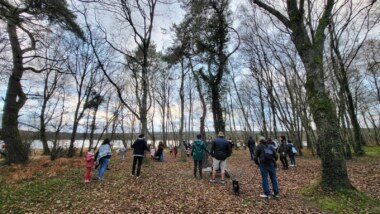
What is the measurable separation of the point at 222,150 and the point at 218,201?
248 centimetres

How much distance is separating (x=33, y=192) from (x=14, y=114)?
7.05 m

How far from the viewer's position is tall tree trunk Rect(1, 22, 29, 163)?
12.4m

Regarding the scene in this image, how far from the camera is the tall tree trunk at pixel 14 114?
40.5 feet

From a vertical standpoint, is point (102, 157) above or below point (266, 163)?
above

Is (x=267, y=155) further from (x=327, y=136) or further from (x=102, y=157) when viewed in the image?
(x=102, y=157)

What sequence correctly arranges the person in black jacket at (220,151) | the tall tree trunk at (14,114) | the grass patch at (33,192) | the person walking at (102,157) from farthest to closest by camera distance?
the tall tree trunk at (14,114) → the person walking at (102,157) → the person in black jacket at (220,151) → the grass patch at (33,192)

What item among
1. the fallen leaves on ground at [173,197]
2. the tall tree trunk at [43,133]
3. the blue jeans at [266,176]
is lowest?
the fallen leaves on ground at [173,197]

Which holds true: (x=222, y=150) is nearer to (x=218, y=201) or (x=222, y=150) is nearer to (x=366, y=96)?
(x=218, y=201)

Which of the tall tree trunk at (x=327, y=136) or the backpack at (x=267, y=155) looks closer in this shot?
the tall tree trunk at (x=327, y=136)

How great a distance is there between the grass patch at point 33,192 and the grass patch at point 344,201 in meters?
7.74

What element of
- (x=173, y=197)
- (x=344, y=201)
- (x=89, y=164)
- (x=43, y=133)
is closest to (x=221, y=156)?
(x=173, y=197)

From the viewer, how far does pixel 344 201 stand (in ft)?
20.2

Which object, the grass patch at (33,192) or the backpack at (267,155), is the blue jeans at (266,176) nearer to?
the backpack at (267,155)

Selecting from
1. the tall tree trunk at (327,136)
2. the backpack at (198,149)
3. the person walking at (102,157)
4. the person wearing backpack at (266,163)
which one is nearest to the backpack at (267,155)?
the person wearing backpack at (266,163)
